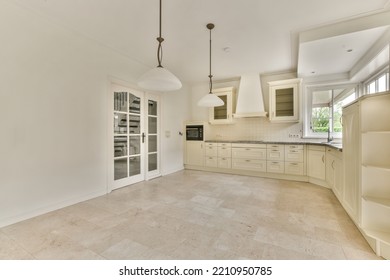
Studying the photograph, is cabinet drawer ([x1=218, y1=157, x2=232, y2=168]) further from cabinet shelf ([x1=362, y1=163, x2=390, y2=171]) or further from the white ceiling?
cabinet shelf ([x1=362, y1=163, x2=390, y2=171])

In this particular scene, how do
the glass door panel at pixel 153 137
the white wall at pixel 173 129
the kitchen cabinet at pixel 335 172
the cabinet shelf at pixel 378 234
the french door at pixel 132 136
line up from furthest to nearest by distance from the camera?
the white wall at pixel 173 129, the glass door panel at pixel 153 137, the french door at pixel 132 136, the kitchen cabinet at pixel 335 172, the cabinet shelf at pixel 378 234

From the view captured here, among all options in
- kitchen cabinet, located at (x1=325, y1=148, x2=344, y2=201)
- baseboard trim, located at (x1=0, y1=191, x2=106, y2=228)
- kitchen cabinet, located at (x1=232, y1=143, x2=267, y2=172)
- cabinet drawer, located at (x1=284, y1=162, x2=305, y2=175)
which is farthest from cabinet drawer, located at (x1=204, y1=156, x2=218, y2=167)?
baseboard trim, located at (x1=0, y1=191, x2=106, y2=228)

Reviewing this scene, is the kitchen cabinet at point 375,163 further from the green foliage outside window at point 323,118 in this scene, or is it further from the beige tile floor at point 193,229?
the green foliage outside window at point 323,118

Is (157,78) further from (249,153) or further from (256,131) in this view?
(256,131)

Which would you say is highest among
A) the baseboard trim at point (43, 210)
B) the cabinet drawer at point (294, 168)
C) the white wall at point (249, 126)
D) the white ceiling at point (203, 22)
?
the white ceiling at point (203, 22)

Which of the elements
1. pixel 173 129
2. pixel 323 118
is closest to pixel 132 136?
pixel 173 129

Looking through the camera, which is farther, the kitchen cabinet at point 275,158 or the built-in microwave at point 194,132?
the built-in microwave at point 194,132

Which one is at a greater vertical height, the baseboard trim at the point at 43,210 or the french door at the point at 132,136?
the french door at the point at 132,136

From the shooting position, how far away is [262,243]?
176cm

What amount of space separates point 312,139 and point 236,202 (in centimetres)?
288

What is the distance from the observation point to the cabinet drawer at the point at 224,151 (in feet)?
15.8

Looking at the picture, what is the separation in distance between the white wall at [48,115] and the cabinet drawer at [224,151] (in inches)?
113

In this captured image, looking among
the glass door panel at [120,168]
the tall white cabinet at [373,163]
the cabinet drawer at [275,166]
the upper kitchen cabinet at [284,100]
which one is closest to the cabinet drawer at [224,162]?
the cabinet drawer at [275,166]
